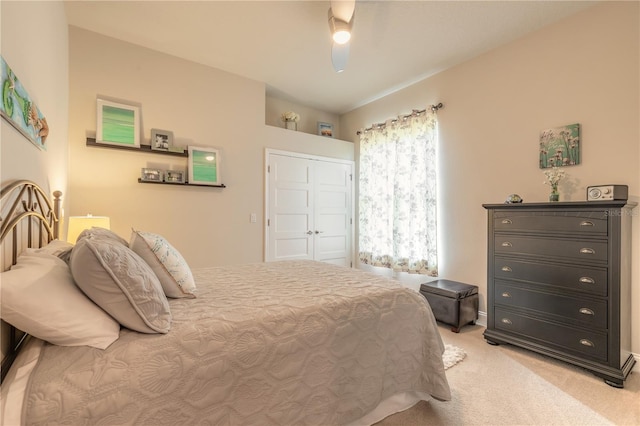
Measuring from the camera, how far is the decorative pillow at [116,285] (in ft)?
3.32

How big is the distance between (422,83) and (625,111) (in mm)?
2014

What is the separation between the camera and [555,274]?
2260 mm

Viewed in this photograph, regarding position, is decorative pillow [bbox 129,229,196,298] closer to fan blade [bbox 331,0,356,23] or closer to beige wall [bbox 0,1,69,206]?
beige wall [bbox 0,1,69,206]

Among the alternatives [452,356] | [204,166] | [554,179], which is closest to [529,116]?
[554,179]

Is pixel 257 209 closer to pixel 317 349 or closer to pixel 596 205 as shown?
pixel 317 349

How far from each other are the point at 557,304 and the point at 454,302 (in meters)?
0.85

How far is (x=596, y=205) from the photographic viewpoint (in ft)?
6.70

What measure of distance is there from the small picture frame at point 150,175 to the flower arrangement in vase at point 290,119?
1.88 m

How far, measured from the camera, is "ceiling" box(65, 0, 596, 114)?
2.39 meters

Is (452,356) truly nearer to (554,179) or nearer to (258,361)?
(554,179)

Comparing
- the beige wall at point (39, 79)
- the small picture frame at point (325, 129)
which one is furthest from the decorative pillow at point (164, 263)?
the small picture frame at point (325, 129)

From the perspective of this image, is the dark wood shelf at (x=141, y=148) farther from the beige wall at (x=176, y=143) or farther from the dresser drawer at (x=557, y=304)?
the dresser drawer at (x=557, y=304)

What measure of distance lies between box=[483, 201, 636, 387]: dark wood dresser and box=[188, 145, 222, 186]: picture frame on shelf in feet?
9.76

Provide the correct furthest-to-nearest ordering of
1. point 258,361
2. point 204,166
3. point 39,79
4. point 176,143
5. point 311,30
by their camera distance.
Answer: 1. point 204,166
2. point 176,143
3. point 311,30
4. point 39,79
5. point 258,361
